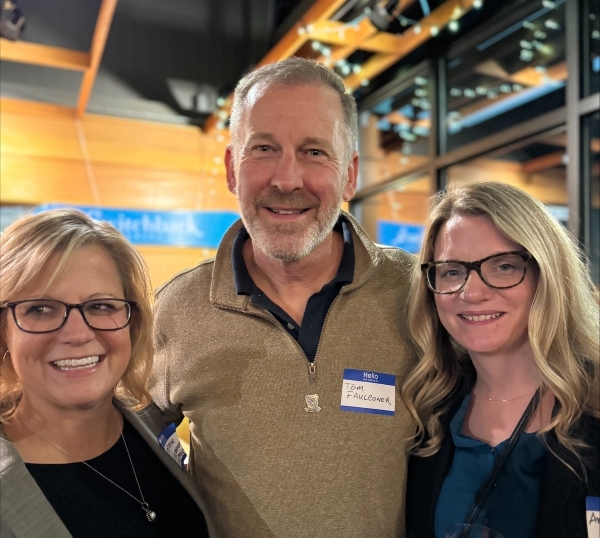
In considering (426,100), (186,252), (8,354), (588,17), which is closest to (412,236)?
(426,100)

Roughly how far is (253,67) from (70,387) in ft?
13.9

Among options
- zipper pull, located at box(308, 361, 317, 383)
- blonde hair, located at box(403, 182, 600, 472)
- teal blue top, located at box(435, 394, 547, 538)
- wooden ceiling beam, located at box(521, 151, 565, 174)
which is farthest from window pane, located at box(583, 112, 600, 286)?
zipper pull, located at box(308, 361, 317, 383)

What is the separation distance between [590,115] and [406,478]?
3100mm

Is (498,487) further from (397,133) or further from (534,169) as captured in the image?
(397,133)

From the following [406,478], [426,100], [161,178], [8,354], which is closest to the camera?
[8,354]

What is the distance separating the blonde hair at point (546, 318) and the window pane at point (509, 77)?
299 centimetres

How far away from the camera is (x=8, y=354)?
129cm

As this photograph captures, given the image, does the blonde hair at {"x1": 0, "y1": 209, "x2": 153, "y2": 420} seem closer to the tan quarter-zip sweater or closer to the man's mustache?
the tan quarter-zip sweater

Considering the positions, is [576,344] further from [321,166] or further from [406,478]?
[321,166]

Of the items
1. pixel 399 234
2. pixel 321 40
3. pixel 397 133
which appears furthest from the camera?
pixel 399 234

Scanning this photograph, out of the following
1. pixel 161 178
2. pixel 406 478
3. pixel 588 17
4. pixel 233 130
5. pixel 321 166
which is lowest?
pixel 406 478

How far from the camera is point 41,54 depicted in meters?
4.32

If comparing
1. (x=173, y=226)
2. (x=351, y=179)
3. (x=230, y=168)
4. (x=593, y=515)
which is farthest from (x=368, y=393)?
(x=173, y=226)

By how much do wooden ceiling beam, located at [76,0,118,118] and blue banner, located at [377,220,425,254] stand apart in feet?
11.0
